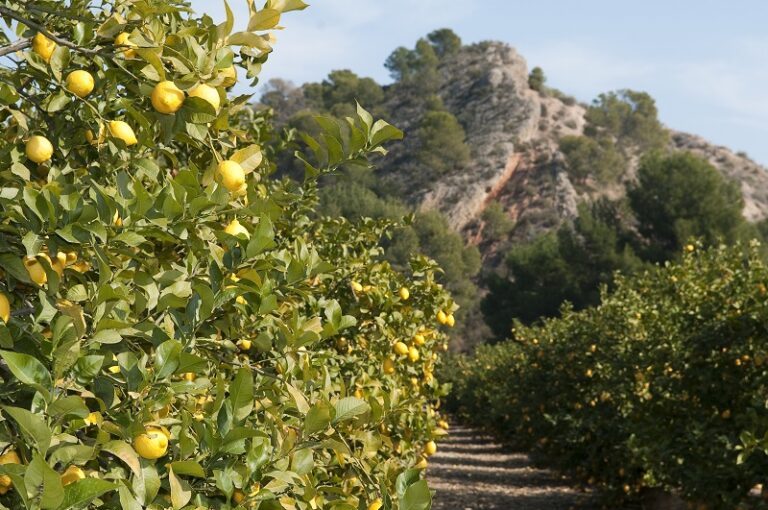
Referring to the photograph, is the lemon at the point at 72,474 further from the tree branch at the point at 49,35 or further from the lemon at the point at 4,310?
the tree branch at the point at 49,35

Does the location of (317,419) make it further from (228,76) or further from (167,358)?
(228,76)

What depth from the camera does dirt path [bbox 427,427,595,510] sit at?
10.2m

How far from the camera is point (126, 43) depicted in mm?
1664

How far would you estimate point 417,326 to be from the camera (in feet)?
15.5

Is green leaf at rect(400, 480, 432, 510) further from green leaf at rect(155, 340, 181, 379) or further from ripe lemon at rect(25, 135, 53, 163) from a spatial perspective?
ripe lemon at rect(25, 135, 53, 163)

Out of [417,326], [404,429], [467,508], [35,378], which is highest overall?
[35,378]

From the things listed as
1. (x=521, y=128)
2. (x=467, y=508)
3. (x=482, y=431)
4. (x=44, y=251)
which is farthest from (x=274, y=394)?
(x=521, y=128)

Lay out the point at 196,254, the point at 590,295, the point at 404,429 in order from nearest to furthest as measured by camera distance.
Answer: the point at 196,254, the point at 404,429, the point at 590,295

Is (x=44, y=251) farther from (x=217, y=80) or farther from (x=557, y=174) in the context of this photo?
(x=557, y=174)

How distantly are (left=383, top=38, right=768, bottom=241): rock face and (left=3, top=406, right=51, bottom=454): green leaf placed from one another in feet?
181

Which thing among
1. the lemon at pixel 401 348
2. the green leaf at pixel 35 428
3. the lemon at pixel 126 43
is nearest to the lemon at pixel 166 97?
the lemon at pixel 126 43

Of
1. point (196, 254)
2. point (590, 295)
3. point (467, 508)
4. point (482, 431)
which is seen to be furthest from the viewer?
point (590, 295)

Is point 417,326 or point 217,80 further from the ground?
point 217,80

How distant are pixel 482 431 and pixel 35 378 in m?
21.0
